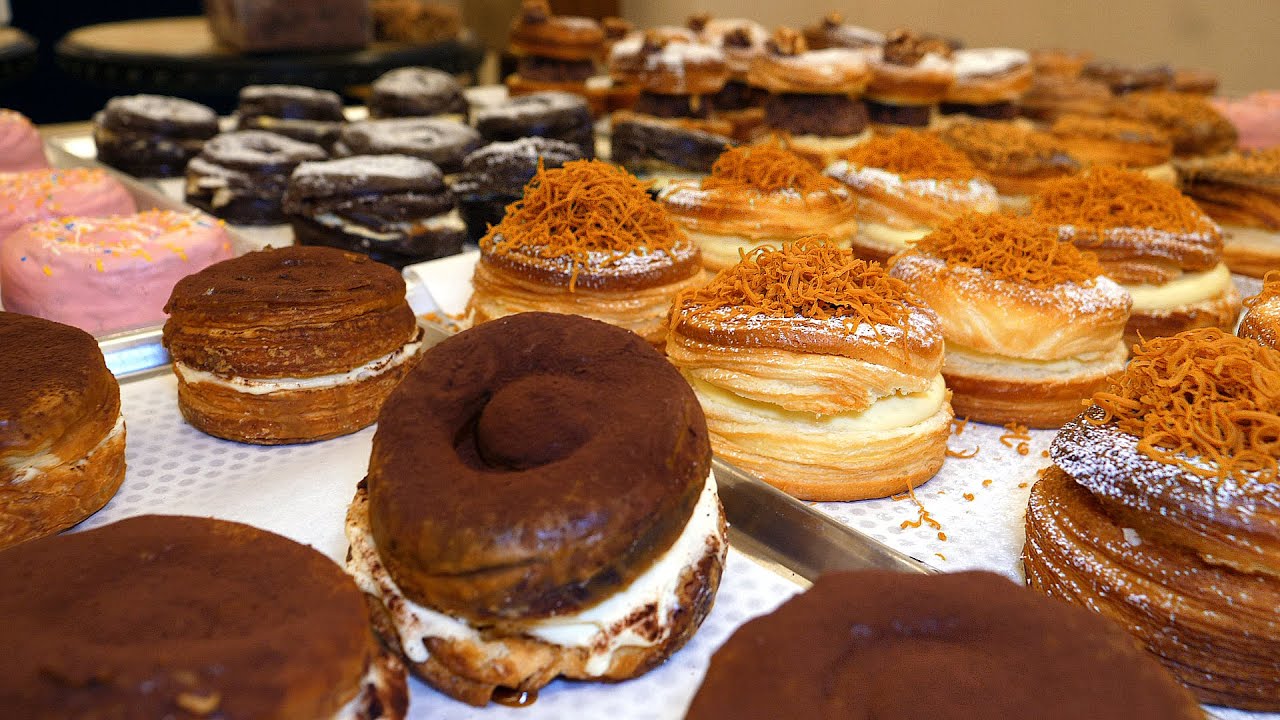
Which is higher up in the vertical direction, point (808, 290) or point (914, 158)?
point (808, 290)

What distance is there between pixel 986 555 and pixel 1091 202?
5.80 ft

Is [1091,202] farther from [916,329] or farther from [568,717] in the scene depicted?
[568,717]

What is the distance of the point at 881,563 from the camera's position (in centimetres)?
206

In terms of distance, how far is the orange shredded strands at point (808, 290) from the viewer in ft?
7.97

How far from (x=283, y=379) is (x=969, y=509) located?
191 centimetres

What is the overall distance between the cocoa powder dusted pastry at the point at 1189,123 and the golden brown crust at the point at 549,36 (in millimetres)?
3662

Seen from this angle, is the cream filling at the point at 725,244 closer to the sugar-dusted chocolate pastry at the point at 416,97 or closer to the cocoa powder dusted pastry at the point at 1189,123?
the sugar-dusted chocolate pastry at the point at 416,97

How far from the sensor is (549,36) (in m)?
6.76

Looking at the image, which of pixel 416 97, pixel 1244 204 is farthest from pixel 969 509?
pixel 416 97

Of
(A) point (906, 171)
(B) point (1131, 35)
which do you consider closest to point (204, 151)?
(A) point (906, 171)

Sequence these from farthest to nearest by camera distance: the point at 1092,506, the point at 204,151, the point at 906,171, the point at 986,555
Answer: the point at 204,151
the point at 906,171
the point at 986,555
the point at 1092,506

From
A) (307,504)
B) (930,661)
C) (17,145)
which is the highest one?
(930,661)

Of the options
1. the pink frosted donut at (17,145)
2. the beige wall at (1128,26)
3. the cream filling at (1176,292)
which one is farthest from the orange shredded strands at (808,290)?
the beige wall at (1128,26)

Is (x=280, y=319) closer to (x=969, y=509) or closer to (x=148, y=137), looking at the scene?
(x=969, y=509)
